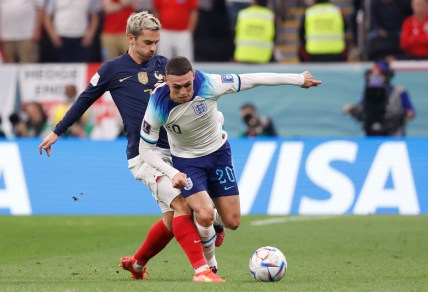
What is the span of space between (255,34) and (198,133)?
38.6ft

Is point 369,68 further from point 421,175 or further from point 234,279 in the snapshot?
point 234,279

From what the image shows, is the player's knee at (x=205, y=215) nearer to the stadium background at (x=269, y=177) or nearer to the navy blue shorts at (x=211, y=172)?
the navy blue shorts at (x=211, y=172)

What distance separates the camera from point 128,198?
1853 cm

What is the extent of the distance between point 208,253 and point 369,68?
1165 centimetres

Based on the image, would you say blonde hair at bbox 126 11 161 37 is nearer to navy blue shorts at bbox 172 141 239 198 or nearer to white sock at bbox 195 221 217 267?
navy blue shorts at bbox 172 141 239 198

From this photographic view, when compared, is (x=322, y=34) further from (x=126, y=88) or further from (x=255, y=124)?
(x=126, y=88)

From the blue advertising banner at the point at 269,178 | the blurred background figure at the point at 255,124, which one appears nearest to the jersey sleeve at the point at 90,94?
the blue advertising banner at the point at 269,178

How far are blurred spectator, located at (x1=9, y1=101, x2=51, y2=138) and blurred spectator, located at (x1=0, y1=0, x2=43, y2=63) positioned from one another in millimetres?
1433

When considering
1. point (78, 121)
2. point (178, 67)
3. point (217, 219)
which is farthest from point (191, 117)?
point (78, 121)

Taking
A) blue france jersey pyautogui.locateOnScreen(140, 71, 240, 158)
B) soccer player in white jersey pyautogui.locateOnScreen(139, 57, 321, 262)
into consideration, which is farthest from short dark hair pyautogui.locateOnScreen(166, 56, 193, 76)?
blue france jersey pyautogui.locateOnScreen(140, 71, 240, 158)

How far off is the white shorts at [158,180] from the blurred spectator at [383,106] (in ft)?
35.3

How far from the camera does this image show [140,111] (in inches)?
422

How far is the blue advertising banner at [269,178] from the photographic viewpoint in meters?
18.2

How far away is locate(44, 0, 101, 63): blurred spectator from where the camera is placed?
22656 mm
